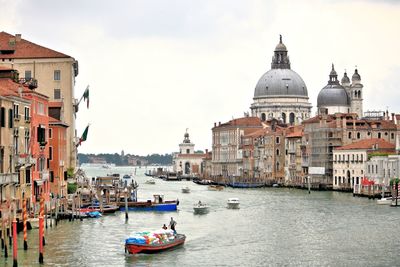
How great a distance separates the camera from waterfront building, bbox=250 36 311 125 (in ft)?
474

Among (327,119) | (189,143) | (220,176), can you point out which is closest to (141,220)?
(327,119)

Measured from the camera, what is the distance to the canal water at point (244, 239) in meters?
31.8

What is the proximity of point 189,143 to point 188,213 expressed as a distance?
389 feet

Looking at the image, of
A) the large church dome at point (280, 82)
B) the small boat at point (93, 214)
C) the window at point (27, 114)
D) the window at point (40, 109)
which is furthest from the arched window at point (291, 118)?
the window at point (27, 114)

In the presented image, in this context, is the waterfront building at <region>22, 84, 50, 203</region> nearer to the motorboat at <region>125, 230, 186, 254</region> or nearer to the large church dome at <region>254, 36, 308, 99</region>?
the motorboat at <region>125, 230, 186, 254</region>

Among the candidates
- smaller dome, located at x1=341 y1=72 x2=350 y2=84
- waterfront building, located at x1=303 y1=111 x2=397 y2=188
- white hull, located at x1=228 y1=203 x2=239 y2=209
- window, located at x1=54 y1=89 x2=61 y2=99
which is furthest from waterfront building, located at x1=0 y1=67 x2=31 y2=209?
smaller dome, located at x1=341 y1=72 x2=350 y2=84

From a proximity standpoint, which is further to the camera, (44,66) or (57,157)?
(44,66)

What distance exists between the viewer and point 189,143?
17188 centimetres

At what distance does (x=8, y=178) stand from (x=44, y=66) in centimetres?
2147

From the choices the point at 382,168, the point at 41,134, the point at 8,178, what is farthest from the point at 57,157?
the point at 382,168

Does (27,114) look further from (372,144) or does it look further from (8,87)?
(372,144)

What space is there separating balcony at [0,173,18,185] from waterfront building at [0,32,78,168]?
18445mm

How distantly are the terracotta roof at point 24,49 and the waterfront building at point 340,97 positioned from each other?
3209 inches

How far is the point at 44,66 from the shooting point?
181 feet
